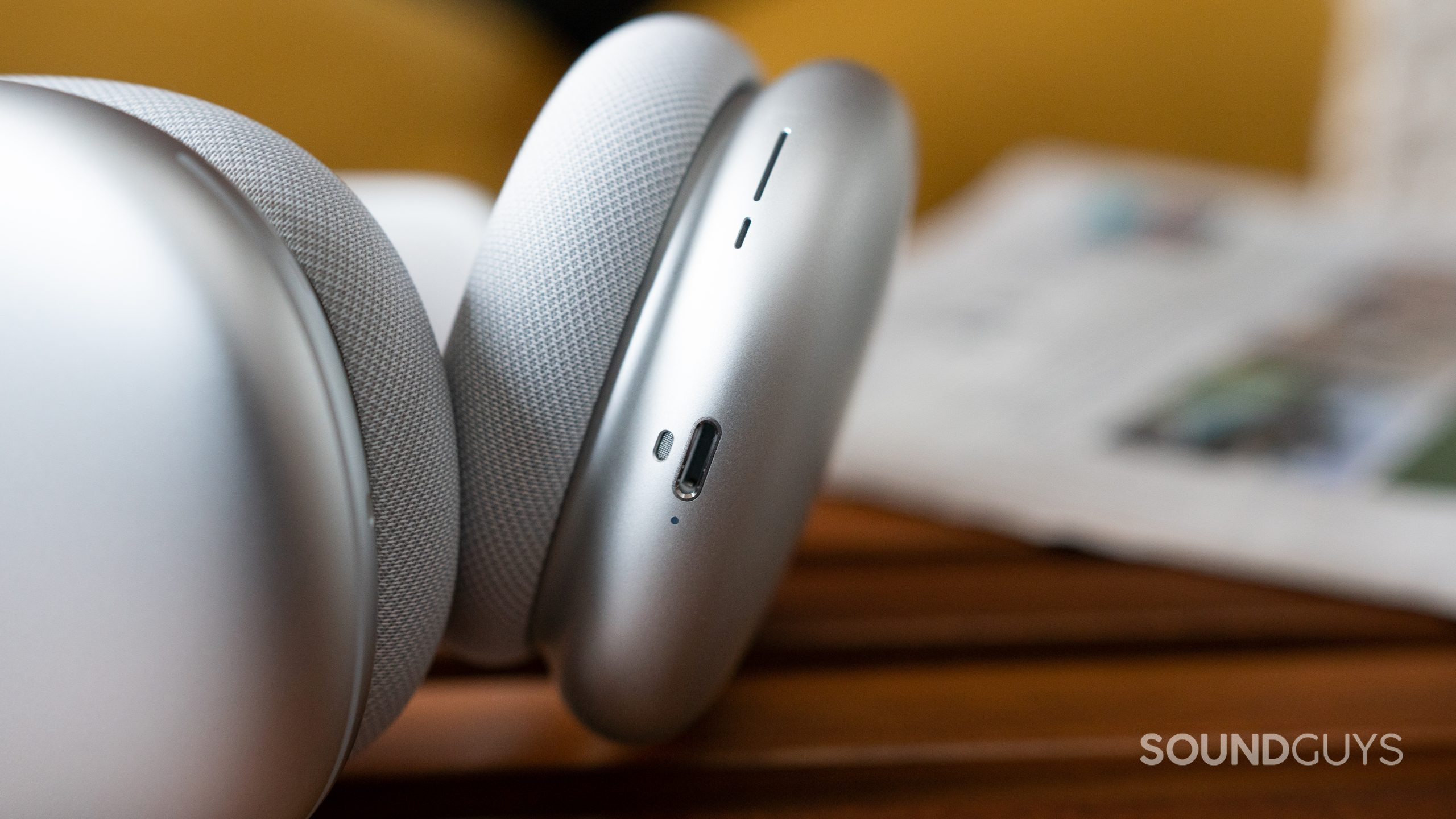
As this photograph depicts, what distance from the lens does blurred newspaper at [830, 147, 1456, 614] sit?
54cm

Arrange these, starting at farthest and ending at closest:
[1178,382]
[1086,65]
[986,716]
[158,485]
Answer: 1. [1086,65]
2. [1178,382]
3. [986,716]
4. [158,485]

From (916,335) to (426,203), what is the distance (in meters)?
0.43

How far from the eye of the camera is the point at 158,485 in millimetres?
234

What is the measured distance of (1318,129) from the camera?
1.09 metres

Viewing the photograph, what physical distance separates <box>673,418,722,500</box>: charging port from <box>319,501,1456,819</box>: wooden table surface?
0.10 m

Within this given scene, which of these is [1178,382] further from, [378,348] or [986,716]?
[378,348]

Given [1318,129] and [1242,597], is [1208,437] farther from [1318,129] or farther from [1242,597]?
[1318,129]

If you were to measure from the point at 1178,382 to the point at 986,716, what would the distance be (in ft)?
1.23

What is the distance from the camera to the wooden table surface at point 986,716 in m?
0.34

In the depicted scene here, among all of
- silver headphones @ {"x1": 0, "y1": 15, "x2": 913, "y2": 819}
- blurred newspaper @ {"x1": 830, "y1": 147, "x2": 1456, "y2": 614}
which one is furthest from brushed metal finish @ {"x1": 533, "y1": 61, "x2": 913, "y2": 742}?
blurred newspaper @ {"x1": 830, "y1": 147, "x2": 1456, "y2": 614}

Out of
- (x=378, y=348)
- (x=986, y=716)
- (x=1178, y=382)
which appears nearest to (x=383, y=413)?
(x=378, y=348)

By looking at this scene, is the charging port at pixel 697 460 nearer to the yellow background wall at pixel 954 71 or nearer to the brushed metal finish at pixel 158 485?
the brushed metal finish at pixel 158 485

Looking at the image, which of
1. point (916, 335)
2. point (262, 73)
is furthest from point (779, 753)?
point (262, 73)

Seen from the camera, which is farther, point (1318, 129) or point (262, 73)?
point (1318, 129)
